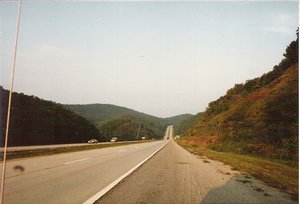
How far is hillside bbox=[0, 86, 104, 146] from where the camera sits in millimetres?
50819

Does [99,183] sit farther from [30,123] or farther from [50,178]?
[30,123]

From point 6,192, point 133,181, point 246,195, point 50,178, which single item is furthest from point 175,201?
point 50,178

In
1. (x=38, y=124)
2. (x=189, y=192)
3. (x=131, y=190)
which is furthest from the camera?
(x=38, y=124)

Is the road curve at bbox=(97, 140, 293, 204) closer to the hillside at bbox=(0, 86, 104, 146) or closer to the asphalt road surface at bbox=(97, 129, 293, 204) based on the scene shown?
the asphalt road surface at bbox=(97, 129, 293, 204)

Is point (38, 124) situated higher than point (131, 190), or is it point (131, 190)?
point (38, 124)

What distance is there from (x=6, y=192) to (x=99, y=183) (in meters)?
2.66

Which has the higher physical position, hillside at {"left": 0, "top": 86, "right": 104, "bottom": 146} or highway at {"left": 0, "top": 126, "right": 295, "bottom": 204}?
hillside at {"left": 0, "top": 86, "right": 104, "bottom": 146}

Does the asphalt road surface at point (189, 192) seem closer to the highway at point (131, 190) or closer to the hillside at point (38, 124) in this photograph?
the highway at point (131, 190)

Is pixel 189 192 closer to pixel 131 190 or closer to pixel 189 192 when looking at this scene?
pixel 189 192

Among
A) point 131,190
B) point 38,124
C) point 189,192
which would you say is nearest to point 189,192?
point 189,192

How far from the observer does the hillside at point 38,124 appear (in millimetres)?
50819

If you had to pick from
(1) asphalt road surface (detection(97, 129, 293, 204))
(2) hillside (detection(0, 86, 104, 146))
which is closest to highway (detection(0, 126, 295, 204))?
(1) asphalt road surface (detection(97, 129, 293, 204))

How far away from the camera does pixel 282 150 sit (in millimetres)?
22219

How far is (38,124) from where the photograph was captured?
60094mm
